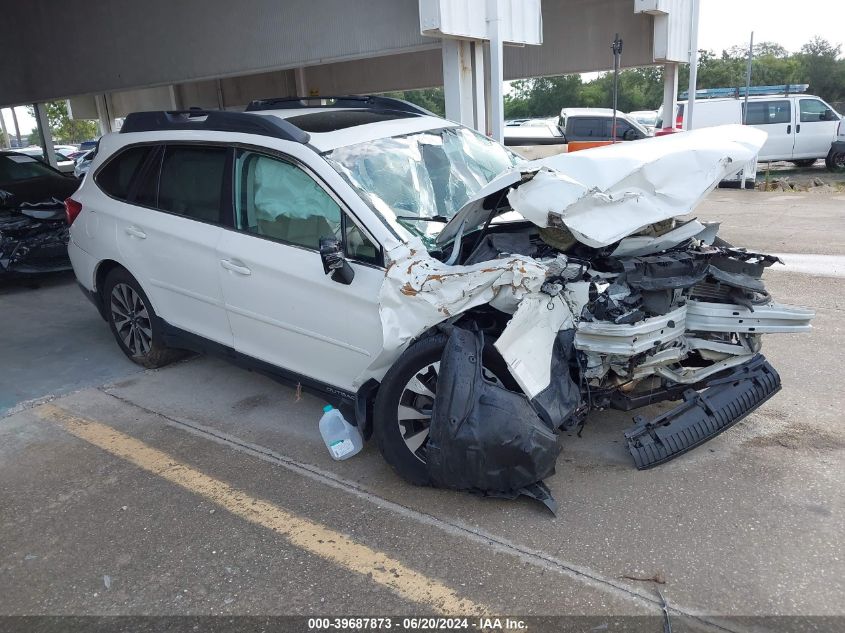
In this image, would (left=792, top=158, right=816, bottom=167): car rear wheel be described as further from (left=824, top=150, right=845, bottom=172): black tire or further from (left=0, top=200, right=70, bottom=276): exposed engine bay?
(left=0, top=200, right=70, bottom=276): exposed engine bay

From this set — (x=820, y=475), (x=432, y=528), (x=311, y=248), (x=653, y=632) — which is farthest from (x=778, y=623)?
(x=311, y=248)

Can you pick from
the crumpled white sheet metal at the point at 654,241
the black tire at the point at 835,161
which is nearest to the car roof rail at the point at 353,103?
the crumpled white sheet metal at the point at 654,241

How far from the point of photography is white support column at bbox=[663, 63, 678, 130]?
11836 millimetres

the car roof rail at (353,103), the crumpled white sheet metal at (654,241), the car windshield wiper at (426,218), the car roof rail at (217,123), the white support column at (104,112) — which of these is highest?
the white support column at (104,112)

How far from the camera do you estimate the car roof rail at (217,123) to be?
3.94m

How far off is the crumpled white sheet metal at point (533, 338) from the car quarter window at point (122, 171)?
317 cm

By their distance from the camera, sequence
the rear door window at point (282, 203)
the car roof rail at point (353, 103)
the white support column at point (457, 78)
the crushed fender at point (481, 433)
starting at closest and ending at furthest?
the crushed fender at point (481, 433) → the rear door window at point (282, 203) → the car roof rail at point (353, 103) → the white support column at point (457, 78)

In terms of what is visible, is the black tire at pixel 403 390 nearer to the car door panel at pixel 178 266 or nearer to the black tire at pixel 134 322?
the car door panel at pixel 178 266

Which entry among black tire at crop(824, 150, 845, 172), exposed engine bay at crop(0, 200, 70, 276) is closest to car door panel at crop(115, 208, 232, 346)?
exposed engine bay at crop(0, 200, 70, 276)

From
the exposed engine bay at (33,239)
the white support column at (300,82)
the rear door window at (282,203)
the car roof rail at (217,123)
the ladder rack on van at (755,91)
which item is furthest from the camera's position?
the ladder rack on van at (755,91)

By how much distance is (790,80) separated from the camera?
1519 inches

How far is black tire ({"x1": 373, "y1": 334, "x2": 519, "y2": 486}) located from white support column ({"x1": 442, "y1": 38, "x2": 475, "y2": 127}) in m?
4.32

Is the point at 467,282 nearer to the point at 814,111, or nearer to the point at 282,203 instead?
the point at 282,203

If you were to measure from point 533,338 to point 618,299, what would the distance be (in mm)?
462
